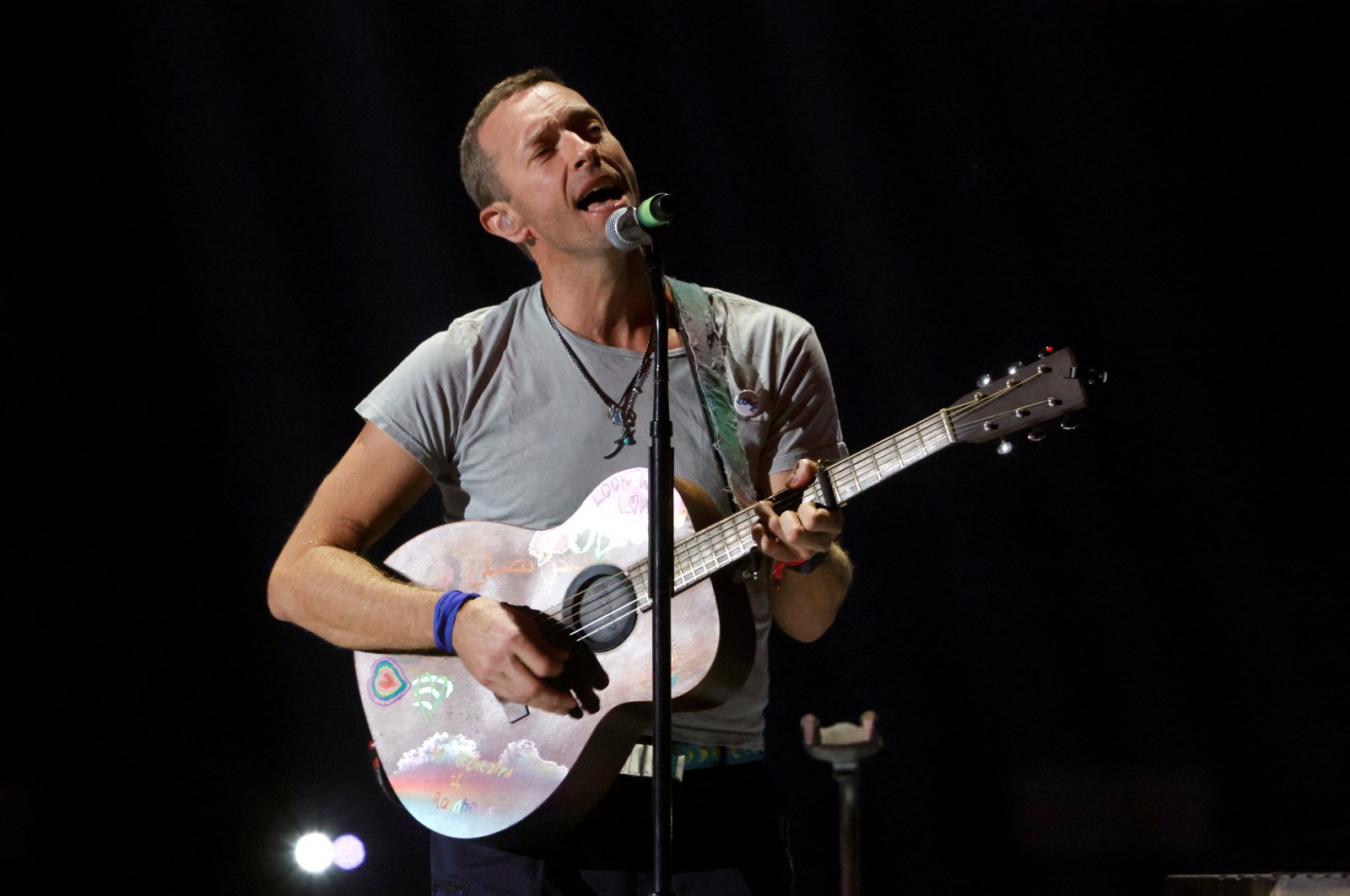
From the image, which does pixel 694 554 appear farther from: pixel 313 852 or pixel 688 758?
pixel 313 852

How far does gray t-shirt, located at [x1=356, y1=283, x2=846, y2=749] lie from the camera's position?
2.52 m

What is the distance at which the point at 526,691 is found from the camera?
2.33 m

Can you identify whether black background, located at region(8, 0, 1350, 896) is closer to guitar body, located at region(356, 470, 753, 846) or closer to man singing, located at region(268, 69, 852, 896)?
man singing, located at region(268, 69, 852, 896)

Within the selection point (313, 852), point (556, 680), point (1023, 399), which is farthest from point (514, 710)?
point (313, 852)

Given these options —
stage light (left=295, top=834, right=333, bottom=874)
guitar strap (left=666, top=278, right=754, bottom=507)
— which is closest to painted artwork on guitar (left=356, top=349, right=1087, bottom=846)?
guitar strap (left=666, top=278, right=754, bottom=507)

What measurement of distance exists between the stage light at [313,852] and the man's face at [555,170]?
2504 millimetres

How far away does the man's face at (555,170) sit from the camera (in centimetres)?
270

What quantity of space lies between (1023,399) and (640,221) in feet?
2.75

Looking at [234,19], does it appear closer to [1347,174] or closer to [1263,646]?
[1347,174]

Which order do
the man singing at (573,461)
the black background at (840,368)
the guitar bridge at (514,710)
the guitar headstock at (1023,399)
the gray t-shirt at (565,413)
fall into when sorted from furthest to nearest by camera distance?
1. the black background at (840,368)
2. the gray t-shirt at (565,413)
3. the guitar bridge at (514,710)
4. the man singing at (573,461)
5. the guitar headstock at (1023,399)

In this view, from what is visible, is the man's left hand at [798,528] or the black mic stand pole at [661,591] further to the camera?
the man's left hand at [798,528]

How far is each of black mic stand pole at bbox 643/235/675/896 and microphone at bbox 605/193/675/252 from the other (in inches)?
1.4

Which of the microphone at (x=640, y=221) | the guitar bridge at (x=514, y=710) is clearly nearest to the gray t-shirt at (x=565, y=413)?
the guitar bridge at (x=514, y=710)

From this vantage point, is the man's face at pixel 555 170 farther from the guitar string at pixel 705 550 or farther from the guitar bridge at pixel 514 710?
the guitar bridge at pixel 514 710
